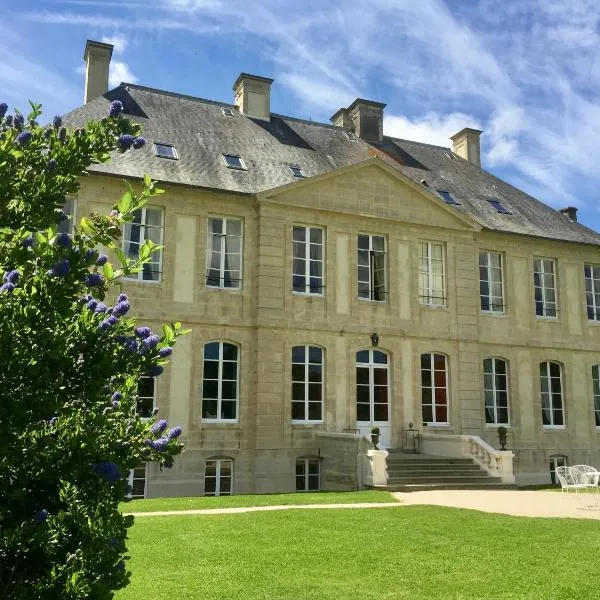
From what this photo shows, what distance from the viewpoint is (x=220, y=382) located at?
56.5 feet

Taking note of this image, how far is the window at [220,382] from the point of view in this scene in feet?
56.0

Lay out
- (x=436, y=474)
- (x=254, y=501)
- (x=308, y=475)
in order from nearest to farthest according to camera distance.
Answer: (x=254, y=501) < (x=436, y=474) < (x=308, y=475)

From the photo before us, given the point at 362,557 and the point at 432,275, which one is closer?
the point at 362,557

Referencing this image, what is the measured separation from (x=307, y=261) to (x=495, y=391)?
687 centimetres

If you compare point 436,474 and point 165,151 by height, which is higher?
point 165,151

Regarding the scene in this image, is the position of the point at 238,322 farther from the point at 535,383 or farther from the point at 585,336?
the point at 585,336

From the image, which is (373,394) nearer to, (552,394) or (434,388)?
(434,388)

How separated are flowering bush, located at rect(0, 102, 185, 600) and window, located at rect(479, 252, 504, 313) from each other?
59.9 feet

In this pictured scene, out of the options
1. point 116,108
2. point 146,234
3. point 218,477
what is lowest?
point 218,477

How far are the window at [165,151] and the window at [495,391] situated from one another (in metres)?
10.5

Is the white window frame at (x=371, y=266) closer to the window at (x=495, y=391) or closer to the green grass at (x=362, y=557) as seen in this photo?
the window at (x=495, y=391)

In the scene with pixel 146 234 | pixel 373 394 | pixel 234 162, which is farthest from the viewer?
pixel 234 162

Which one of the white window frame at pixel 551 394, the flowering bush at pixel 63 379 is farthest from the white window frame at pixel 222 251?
the flowering bush at pixel 63 379

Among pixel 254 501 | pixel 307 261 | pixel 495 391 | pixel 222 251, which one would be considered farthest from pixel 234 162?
pixel 254 501
